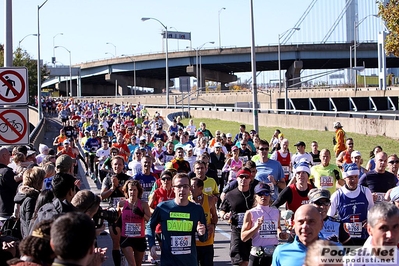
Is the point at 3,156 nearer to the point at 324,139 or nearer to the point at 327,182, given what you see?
the point at 327,182

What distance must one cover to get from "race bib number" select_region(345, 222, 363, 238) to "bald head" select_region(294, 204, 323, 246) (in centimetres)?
343

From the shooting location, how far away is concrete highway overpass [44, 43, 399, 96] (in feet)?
332

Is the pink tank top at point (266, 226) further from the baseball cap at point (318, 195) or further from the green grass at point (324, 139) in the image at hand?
the green grass at point (324, 139)

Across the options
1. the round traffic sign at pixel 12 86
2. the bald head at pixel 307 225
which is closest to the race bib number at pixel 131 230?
the round traffic sign at pixel 12 86

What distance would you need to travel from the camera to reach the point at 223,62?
104750mm

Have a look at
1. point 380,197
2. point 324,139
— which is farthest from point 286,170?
point 324,139

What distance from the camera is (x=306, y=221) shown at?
5.68 m

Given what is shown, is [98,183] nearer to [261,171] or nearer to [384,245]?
[261,171]

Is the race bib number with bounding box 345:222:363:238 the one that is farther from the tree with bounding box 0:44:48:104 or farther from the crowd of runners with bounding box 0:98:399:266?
the tree with bounding box 0:44:48:104

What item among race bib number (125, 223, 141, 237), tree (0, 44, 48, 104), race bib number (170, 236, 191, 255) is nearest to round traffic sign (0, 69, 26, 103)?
race bib number (125, 223, 141, 237)

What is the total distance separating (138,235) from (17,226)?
171 cm

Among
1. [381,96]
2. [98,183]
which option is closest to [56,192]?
[98,183]

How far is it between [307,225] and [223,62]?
9968 centimetres

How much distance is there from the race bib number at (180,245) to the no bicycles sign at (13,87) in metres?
4.37
